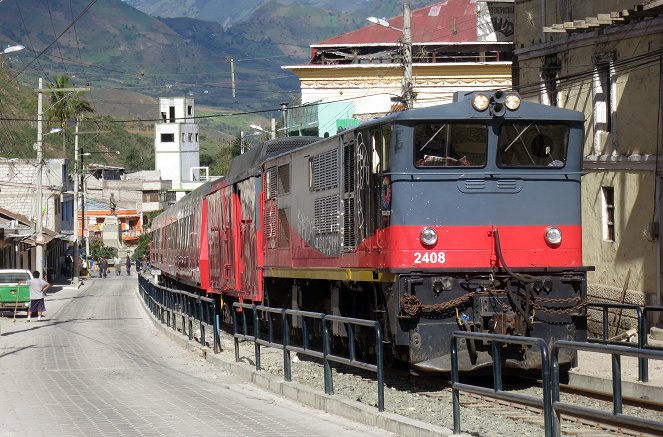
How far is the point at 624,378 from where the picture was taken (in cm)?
1623

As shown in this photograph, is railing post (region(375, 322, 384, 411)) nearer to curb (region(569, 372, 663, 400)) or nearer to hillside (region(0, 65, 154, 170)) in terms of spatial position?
curb (region(569, 372, 663, 400))

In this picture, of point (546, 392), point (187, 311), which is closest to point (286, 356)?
point (546, 392)

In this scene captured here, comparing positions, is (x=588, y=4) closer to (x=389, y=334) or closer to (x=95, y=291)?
(x=389, y=334)

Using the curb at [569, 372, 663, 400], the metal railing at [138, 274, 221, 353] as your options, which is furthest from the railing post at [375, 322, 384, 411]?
the metal railing at [138, 274, 221, 353]

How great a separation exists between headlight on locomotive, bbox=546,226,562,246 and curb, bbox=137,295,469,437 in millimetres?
3715

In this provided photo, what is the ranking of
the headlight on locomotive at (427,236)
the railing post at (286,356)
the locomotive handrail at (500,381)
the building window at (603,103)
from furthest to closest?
the building window at (603,103), the railing post at (286,356), the headlight on locomotive at (427,236), the locomotive handrail at (500,381)

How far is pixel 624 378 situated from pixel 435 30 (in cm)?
5387

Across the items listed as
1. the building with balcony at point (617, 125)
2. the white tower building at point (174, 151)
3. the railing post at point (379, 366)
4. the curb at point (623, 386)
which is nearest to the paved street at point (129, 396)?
the railing post at point (379, 366)

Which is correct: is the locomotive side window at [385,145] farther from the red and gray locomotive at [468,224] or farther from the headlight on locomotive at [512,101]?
the headlight on locomotive at [512,101]

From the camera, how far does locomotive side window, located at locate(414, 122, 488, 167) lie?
15.6m

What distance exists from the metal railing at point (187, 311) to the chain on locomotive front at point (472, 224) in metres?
6.14

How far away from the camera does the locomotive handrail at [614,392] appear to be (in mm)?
8340

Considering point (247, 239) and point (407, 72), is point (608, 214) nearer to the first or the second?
point (407, 72)

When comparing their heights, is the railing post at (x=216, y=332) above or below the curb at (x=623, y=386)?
above
